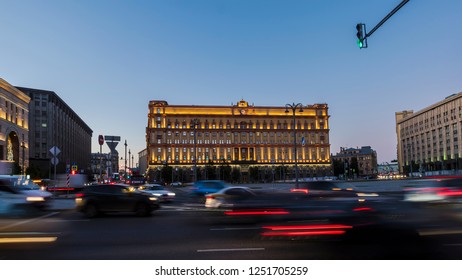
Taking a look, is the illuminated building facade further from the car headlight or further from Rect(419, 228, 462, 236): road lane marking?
Rect(419, 228, 462, 236): road lane marking

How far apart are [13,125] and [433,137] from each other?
134 m

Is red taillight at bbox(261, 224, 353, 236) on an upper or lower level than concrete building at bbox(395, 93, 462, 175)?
lower

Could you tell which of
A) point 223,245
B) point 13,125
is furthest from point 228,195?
point 13,125

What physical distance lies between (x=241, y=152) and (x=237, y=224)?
154441 mm

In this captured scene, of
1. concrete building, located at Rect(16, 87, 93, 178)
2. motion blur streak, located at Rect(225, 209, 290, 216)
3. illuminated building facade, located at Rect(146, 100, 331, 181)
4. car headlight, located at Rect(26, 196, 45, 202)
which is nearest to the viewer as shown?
motion blur streak, located at Rect(225, 209, 290, 216)

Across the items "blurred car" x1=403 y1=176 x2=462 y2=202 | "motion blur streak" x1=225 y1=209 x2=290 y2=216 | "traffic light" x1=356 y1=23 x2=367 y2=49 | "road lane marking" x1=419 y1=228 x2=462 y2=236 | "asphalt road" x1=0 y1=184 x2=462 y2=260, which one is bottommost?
"asphalt road" x1=0 y1=184 x2=462 y2=260

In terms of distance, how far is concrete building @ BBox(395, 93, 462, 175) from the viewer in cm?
13325

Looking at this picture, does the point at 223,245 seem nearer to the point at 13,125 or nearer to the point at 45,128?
the point at 13,125

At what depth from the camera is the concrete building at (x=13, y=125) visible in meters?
77.8

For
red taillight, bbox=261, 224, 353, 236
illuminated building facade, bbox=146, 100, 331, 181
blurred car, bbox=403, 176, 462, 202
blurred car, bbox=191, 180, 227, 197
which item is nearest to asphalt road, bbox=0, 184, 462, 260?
red taillight, bbox=261, 224, 353, 236

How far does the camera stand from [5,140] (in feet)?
258

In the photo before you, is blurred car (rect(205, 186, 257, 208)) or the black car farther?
the black car

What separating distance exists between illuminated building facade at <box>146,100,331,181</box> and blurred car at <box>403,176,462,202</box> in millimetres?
141722
